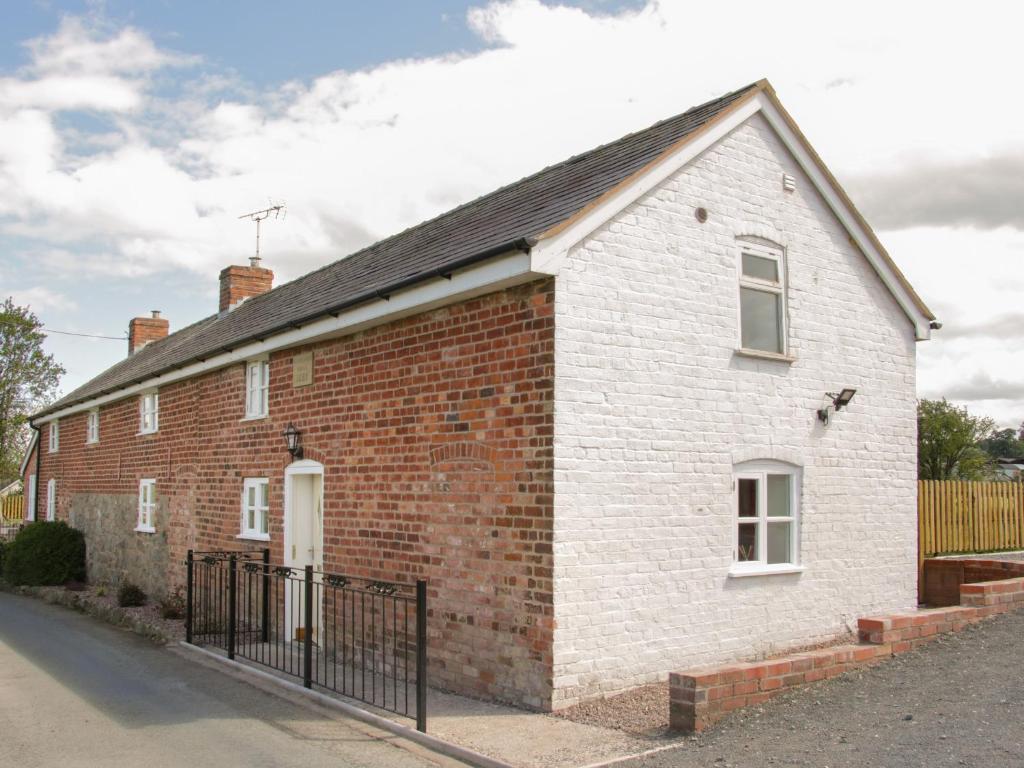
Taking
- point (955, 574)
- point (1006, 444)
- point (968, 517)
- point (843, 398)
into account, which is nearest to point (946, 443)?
point (968, 517)

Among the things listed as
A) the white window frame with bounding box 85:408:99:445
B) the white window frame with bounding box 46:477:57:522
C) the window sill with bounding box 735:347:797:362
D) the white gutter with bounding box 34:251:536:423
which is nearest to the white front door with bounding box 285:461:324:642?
the white gutter with bounding box 34:251:536:423

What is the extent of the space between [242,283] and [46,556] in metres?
7.80

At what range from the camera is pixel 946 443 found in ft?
95.9

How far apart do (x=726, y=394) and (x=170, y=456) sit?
36.8 ft

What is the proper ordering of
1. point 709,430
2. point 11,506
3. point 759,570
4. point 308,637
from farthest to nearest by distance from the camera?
point 11,506
point 759,570
point 709,430
point 308,637

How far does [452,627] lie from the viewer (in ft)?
29.6

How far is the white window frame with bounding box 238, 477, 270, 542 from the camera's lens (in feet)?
43.1

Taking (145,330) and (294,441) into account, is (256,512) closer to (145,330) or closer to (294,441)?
(294,441)

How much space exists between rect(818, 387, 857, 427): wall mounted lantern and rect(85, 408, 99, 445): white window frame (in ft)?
57.5

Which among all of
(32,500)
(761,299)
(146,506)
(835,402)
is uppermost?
(761,299)

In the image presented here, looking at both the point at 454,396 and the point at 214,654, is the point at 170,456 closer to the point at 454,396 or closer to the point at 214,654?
the point at 214,654

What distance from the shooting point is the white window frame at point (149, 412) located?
1783 cm

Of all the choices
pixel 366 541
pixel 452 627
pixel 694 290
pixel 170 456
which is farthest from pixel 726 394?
pixel 170 456

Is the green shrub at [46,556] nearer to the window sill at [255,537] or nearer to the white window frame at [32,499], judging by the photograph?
the white window frame at [32,499]
